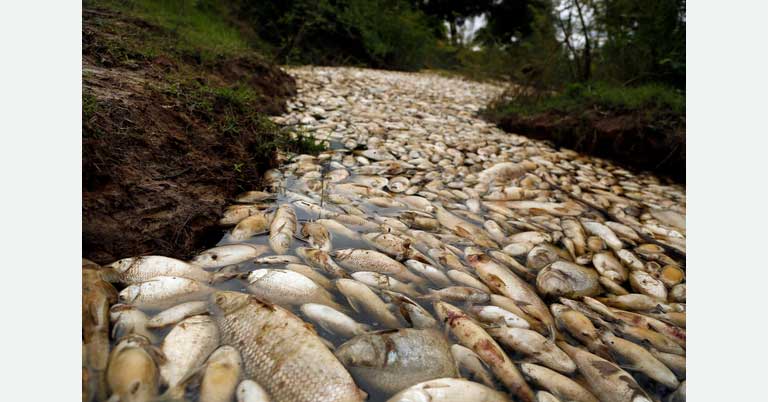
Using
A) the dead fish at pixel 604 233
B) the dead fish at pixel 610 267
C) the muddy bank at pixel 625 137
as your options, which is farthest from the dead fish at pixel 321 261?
the muddy bank at pixel 625 137

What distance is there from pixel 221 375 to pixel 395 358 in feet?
1.12

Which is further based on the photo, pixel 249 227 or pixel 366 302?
pixel 249 227

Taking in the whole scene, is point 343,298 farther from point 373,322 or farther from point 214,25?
point 214,25

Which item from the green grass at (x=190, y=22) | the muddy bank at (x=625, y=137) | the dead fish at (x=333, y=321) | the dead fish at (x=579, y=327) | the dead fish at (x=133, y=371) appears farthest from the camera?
the green grass at (x=190, y=22)

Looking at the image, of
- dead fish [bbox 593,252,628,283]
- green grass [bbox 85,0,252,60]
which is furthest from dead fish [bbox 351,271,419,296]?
green grass [bbox 85,0,252,60]

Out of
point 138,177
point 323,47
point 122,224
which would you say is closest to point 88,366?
point 122,224

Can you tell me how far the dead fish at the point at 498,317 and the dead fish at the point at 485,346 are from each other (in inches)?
2.1

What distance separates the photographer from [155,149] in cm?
151

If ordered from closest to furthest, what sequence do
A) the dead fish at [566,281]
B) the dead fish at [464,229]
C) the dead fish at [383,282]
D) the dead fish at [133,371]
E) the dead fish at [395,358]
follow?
the dead fish at [133,371], the dead fish at [395,358], the dead fish at [383,282], the dead fish at [566,281], the dead fish at [464,229]

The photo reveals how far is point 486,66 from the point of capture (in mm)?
8078

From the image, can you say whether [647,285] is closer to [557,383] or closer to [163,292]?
Answer: [557,383]

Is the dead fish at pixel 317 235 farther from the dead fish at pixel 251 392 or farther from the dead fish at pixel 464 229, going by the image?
the dead fish at pixel 251 392

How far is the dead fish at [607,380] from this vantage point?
932 mm

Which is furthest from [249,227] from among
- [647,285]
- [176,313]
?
[647,285]
